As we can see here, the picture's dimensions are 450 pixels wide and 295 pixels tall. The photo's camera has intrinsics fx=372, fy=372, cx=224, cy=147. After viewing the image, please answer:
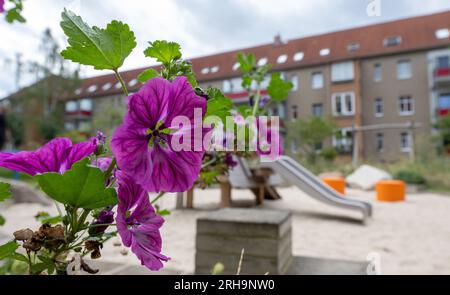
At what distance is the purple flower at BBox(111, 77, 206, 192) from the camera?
0.29 meters

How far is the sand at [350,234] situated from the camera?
3.40 meters

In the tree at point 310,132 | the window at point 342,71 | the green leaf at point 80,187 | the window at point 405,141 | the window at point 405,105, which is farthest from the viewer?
the window at point 342,71

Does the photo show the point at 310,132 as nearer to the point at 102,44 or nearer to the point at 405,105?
the point at 405,105

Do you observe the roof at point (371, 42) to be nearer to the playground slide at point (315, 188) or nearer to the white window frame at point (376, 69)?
the white window frame at point (376, 69)

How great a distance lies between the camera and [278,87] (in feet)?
2.64

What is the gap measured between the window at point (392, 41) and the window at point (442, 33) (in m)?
1.84

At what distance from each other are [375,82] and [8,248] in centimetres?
2276

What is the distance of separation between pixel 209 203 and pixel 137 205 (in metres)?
7.38

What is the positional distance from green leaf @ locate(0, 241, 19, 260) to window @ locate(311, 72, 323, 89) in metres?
22.0

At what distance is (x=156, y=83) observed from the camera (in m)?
0.30

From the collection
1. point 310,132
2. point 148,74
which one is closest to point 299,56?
point 310,132

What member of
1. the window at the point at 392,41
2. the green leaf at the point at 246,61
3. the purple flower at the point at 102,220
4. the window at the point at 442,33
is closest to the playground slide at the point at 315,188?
the green leaf at the point at 246,61

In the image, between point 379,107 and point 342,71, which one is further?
point 342,71
